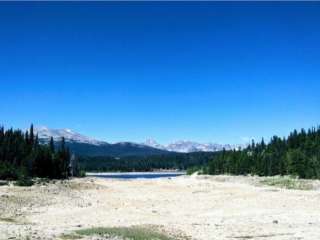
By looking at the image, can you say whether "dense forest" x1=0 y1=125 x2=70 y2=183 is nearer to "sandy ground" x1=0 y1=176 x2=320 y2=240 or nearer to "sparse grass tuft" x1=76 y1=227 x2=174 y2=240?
"sandy ground" x1=0 y1=176 x2=320 y2=240

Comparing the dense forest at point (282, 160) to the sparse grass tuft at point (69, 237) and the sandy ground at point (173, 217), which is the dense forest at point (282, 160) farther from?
the sparse grass tuft at point (69, 237)

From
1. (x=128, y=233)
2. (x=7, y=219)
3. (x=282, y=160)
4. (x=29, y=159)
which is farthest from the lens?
(x=282, y=160)

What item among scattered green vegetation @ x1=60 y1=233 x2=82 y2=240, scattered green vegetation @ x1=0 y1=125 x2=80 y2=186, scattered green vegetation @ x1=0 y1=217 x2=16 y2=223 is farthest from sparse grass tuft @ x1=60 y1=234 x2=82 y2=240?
scattered green vegetation @ x1=0 y1=125 x2=80 y2=186

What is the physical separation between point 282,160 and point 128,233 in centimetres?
11187

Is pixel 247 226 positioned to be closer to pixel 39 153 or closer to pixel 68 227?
pixel 68 227

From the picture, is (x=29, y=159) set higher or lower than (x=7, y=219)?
higher

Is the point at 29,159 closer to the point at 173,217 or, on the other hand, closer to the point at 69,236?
the point at 173,217

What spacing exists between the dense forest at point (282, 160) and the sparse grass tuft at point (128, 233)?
84.6m

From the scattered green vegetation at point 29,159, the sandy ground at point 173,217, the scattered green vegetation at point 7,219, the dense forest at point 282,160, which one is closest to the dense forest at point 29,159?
the scattered green vegetation at point 29,159

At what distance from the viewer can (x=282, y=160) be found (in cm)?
13600

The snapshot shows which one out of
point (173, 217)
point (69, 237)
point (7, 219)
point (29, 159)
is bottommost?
point (173, 217)

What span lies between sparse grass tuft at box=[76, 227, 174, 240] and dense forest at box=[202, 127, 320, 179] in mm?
84560

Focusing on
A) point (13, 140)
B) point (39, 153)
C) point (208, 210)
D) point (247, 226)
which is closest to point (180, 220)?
point (247, 226)

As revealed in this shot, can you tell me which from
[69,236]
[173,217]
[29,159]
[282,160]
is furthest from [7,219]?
[282,160]
